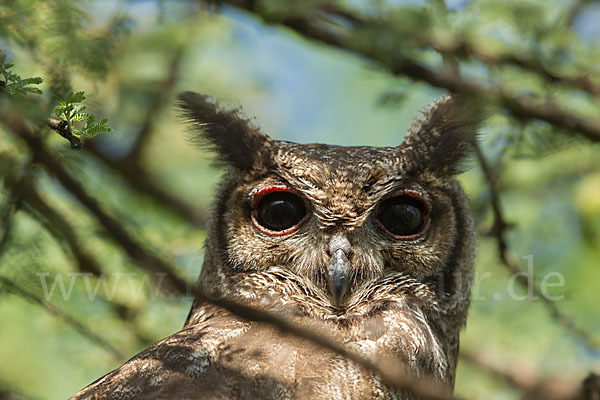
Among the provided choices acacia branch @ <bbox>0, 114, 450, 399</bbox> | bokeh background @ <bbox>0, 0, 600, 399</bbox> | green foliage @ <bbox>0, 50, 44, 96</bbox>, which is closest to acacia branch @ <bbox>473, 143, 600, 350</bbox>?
bokeh background @ <bbox>0, 0, 600, 399</bbox>

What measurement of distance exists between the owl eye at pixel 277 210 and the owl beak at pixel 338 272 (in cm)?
29

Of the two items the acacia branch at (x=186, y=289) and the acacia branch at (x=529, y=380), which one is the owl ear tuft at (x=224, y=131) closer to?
the acacia branch at (x=186, y=289)

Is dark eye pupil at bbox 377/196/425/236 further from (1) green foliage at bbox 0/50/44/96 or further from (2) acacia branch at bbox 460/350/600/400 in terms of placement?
(1) green foliage at bbox 0/50/44/96

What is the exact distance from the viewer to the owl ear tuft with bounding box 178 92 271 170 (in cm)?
380

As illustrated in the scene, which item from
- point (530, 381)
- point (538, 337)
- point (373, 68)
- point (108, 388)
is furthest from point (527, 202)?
point (108, 388)

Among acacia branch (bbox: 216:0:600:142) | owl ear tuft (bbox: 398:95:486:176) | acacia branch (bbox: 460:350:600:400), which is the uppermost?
acacia branch (bbox: 216:0:600:142)

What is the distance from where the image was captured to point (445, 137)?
12.7 ft

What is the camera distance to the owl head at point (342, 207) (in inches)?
136

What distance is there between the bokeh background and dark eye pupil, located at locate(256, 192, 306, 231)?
484 millimetres

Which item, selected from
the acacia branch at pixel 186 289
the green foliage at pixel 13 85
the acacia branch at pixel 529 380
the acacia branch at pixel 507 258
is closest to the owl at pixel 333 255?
the acacia branch at pixel 507 258

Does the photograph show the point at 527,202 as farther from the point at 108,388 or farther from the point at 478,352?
the point at 108,388

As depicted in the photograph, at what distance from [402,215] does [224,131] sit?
42.3 inches

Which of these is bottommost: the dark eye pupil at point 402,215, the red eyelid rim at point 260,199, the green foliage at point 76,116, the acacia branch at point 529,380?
the acacia branch at point 529,380

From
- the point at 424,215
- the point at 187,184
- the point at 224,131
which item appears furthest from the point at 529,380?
the point at 187,184
